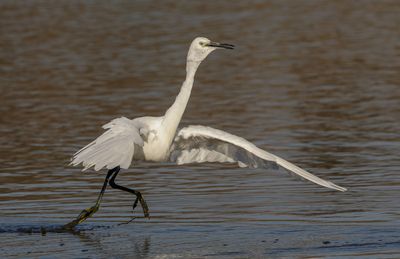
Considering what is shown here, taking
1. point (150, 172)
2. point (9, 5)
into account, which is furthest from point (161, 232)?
point (9, 5)

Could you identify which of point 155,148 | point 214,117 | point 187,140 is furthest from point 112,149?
point 214,117

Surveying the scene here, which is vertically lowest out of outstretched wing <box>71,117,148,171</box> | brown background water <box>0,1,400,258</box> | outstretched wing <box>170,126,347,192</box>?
brown background water <box>0,1,400,258</box>

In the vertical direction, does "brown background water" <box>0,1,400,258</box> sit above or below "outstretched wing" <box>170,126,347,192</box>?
below

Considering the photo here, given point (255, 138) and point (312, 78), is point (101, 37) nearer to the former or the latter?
point (312, 78)

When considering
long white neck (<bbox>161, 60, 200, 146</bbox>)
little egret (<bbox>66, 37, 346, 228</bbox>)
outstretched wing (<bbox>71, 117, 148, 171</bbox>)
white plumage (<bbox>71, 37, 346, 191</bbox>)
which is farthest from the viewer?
long white neck (<bbox>161, 60, 200, 146</bbox>)

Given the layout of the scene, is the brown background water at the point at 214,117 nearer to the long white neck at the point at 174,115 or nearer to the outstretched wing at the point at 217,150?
the outstretched wing at the point at 217,150

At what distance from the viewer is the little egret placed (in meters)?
11.6

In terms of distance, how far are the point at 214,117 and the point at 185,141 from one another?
6311 mm

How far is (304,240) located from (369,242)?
655 mm

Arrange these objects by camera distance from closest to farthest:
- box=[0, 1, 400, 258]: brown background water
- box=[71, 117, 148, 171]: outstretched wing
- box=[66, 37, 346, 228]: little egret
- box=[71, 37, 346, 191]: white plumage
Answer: box=[71, 117, 148, 171]: outstretched wing, box=[71, 37, 346, 191]: white plumage, box=[66, 37, 346, 228]: little egret, box=[0, 1, 400, 258]: brown background water

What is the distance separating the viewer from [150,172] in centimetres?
1523

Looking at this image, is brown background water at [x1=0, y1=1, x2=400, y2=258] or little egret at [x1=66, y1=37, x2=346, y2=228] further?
brown background water at [x1=0, y1=1, x2=400, y2=258]

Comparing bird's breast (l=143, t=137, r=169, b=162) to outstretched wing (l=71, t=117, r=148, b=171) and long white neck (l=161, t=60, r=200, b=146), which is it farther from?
outstretched wing (l=71, t=117, r=148, b=171)

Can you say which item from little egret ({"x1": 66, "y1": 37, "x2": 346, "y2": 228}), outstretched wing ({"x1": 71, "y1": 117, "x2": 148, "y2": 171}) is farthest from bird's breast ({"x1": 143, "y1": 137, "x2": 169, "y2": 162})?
outstretched wing ({"x1": 71, "y1": 117, "x2": 148, "y2": 171})
